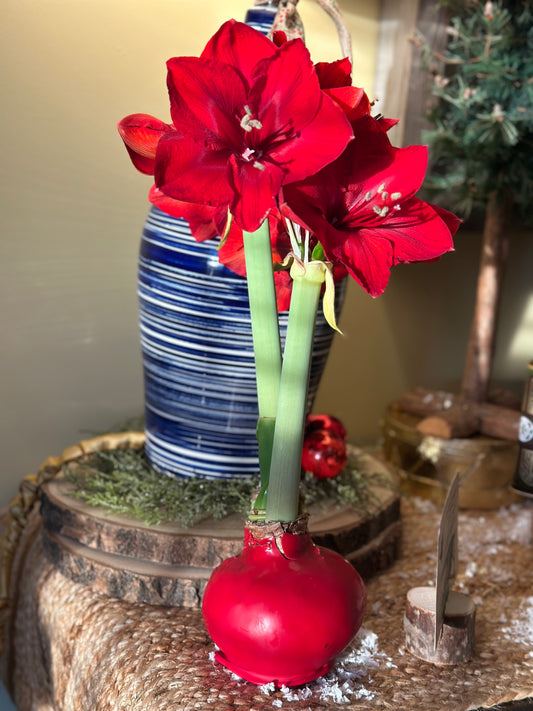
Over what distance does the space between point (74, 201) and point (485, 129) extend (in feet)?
1.92

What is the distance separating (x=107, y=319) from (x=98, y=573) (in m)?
0.40

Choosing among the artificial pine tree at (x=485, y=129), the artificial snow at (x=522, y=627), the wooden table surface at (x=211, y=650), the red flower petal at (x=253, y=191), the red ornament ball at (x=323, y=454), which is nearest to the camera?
the red flower petal at (x=253, y=191)

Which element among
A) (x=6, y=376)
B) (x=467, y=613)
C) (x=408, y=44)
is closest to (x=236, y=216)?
(x=467, y=613)

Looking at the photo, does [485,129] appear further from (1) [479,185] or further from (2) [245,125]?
(2) [245,125]

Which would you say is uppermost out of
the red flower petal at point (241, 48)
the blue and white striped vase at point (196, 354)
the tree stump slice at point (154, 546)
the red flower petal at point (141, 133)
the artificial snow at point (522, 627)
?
the red flower petal at point (241, 48)

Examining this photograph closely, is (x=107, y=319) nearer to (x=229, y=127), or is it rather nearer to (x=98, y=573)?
(x=98, y=573)

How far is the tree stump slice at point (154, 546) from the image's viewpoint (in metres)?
0.65

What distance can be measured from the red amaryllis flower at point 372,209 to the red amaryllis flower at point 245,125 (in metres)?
0.03

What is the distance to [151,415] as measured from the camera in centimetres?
79

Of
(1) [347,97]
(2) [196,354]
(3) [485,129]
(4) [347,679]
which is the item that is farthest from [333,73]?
(3) [485,129]

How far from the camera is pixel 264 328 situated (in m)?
0.50

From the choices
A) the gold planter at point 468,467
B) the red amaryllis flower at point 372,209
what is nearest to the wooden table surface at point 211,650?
the gold planter at point 468,467

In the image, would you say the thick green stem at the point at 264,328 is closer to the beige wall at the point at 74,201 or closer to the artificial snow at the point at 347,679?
the artificial snow at the point at 347,679

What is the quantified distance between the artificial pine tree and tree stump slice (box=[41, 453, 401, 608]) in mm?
381
